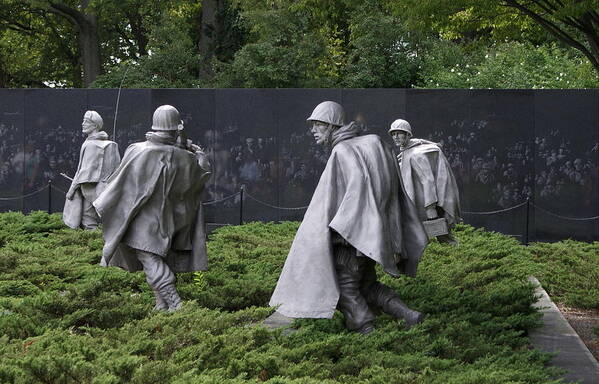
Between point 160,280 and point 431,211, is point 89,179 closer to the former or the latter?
point 431,211

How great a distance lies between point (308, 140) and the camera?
21.3m

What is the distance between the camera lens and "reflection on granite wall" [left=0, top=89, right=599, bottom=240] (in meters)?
20.3

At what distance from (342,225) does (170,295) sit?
7.30 ft

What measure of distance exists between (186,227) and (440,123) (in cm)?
1117

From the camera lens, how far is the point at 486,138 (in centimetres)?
2061

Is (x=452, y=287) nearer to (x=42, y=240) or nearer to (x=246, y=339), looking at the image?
(x=246, y=339)

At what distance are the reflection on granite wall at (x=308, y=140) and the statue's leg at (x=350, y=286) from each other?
40.1 feet

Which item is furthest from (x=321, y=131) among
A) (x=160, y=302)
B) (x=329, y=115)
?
(x=160, y=302)

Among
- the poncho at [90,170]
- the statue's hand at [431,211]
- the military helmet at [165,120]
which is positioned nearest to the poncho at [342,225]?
the military helmet at [165,120]

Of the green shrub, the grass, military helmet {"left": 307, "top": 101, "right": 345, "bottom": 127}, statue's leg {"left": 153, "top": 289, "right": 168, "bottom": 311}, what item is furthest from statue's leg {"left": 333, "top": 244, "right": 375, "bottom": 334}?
the green shrub

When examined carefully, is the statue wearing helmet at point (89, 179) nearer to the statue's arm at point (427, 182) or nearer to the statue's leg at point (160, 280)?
the statue's arm at point (427, 182)

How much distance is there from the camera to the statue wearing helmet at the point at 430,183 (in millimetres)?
13375

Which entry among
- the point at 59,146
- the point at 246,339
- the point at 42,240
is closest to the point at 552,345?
the point at 246,339

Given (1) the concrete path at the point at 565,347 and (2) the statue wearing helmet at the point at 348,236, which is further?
(2) the statue wearing helmet at the point at 348,236
